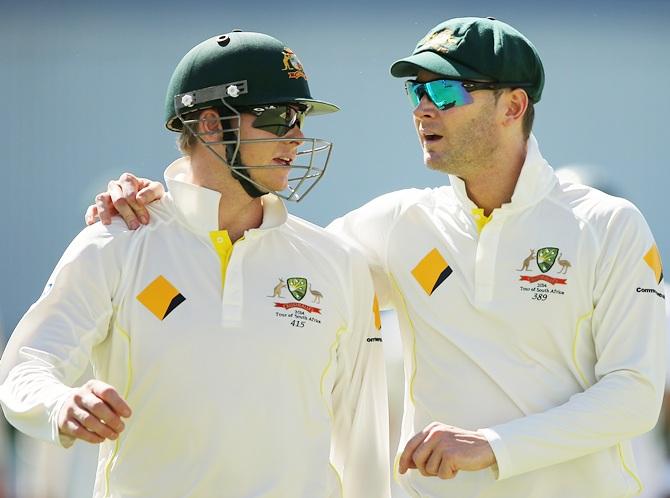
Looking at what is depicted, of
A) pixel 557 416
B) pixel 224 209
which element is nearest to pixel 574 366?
pixel 557 416

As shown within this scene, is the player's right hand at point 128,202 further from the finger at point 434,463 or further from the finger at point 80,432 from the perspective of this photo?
the finger at point 434,463

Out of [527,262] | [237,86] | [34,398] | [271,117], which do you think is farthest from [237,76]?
[34,398]

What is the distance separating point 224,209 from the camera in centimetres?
367

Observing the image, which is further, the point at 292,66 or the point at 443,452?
the point at 292,66

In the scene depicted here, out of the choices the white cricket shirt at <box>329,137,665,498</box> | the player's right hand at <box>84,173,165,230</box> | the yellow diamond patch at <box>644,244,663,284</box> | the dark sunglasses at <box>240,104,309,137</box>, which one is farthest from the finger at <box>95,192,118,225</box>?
the yellow diamond patch at <box>644,244,663,284</box>

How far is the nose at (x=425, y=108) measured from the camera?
3834 millimetres

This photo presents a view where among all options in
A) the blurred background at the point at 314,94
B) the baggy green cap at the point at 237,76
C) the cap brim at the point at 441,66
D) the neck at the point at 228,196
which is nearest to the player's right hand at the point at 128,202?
the neck at the point at 228,196

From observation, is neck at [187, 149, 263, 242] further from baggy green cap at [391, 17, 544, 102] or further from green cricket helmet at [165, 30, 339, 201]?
baggy green cap at [391, 17, 544, 102]

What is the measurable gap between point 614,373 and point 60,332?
151cm

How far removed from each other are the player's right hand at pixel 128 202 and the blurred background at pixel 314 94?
8.80ft

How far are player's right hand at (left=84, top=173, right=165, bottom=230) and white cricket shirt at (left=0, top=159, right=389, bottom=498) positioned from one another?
38 millimetres

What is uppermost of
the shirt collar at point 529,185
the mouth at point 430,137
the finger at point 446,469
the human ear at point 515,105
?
the human ear at point 515,105

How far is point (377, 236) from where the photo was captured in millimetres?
3881

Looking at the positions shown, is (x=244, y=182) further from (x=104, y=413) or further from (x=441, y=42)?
(x=104, y=413)
